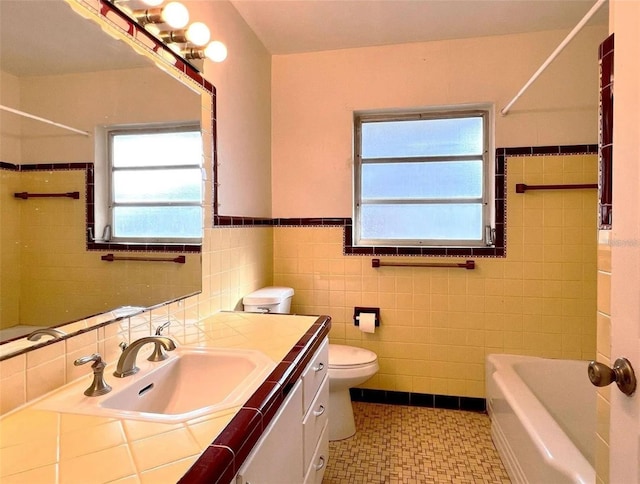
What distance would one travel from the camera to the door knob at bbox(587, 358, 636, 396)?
0.71 meters

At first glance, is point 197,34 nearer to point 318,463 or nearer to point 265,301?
point 265,301

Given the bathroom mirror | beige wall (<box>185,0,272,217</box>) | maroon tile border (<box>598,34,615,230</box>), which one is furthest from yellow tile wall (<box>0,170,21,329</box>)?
maroon tile border (<box>598,34,615,230</box>)

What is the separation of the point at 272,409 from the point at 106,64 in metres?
1.22

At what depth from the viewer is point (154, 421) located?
87 cm

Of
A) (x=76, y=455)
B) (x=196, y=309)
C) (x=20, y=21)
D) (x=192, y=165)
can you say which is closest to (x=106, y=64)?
(x=20, y=21)

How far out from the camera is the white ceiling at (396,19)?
218 centimetres

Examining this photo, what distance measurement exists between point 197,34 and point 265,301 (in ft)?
4.56

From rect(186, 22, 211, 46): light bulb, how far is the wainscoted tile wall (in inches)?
32.8

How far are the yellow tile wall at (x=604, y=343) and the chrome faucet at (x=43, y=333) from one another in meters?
1.40

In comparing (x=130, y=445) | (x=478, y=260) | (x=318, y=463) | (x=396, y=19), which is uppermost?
(x=396, y=19)

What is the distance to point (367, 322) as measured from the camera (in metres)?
2.63

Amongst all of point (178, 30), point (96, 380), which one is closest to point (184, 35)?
point (178, 30)

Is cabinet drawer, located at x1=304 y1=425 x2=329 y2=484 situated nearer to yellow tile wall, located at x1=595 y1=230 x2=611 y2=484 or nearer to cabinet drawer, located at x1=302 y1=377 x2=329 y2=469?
cabinet drawer, located at x1=302 y1=377 x2=329 y2=469

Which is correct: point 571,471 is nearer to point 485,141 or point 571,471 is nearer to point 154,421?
point 154,421
